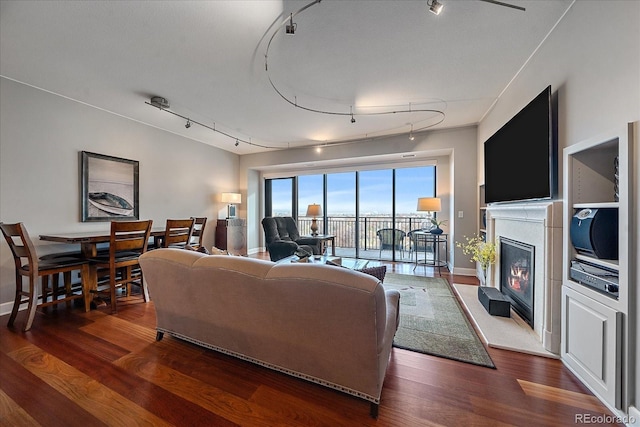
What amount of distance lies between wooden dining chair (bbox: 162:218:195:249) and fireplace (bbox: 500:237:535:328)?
379cm

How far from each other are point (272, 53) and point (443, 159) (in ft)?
12.5

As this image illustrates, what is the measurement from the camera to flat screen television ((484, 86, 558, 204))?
1.87 meters

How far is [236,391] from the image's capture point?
147 cm

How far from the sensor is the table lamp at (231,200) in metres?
5.41

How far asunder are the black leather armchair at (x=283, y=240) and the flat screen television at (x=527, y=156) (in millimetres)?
3059

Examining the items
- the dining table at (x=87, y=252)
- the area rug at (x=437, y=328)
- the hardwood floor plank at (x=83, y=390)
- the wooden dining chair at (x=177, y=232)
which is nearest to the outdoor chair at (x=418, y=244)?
the area rug at (x=437, y=328)

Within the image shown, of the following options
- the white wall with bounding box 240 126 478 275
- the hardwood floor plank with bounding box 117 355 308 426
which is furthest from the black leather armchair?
the hardwood floor plank with bounding box 117 355 308 426

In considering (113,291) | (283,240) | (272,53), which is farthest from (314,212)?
(113,291)

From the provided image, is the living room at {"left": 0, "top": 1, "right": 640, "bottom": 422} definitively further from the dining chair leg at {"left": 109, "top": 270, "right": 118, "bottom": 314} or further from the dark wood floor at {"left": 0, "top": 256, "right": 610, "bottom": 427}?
the dining chair leg at {"left": 109, "top": 270, "right": 118, "bottom": 314}

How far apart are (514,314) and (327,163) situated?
13.6 feet

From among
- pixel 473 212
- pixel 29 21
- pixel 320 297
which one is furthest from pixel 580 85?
pixel 29 21

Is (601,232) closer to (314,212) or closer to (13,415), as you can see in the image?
(13,415)

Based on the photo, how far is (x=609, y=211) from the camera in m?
1.44

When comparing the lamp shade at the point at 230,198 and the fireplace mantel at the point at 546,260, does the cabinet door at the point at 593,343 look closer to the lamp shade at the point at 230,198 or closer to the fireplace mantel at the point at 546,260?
the fireplace mantel at the point at 546,260
